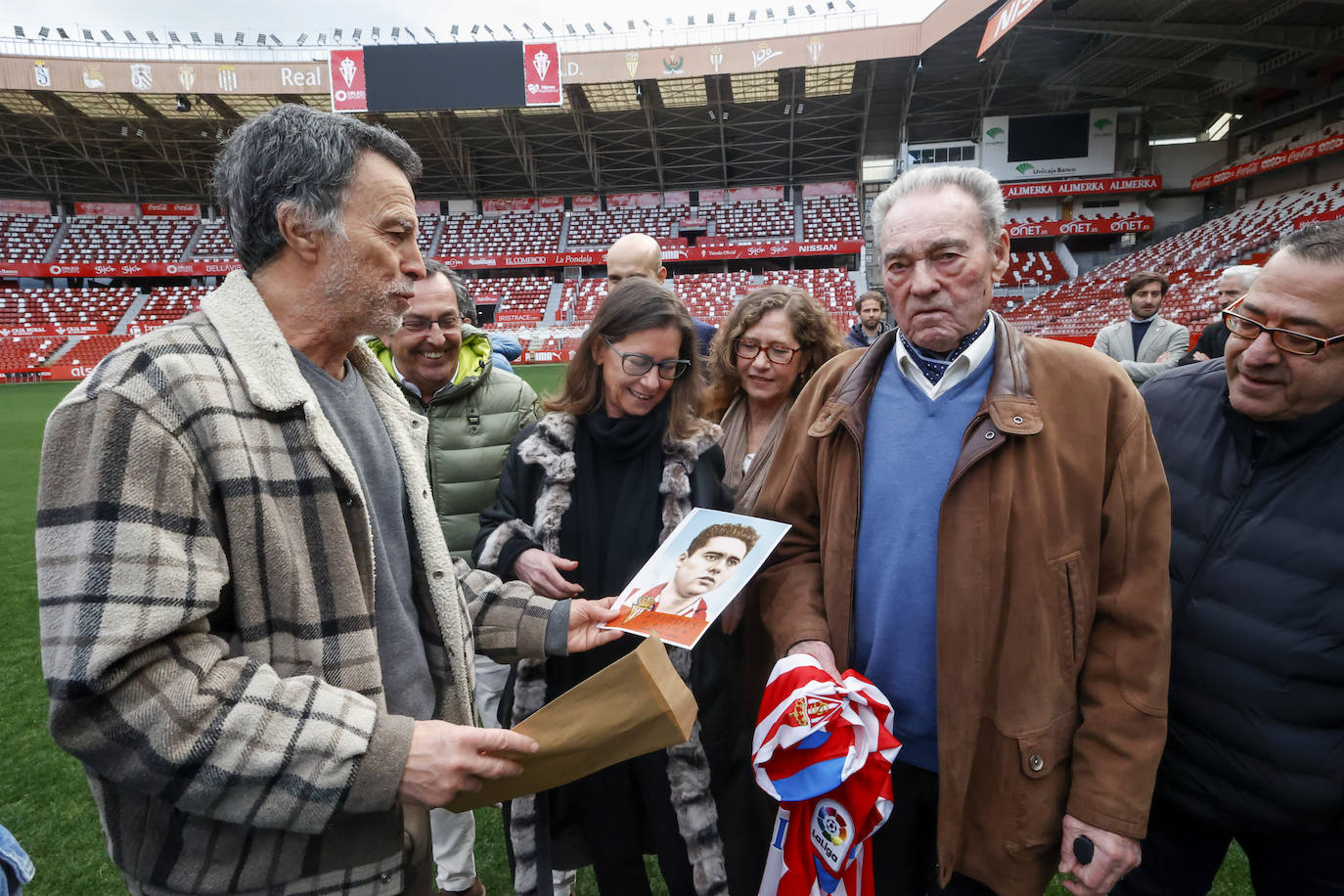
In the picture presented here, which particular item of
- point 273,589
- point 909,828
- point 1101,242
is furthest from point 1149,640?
point 1101,242

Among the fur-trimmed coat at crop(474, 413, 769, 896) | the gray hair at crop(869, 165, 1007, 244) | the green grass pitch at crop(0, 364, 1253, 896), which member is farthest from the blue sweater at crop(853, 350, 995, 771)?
the green grass pitch at crop(0, 364, 1253, 896)

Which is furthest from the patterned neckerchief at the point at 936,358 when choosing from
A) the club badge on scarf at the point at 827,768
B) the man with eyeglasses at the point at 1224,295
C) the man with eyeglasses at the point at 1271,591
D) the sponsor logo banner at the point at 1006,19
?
the sponsor logo banner at the point at 1006,19

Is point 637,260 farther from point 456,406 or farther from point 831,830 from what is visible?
point 831,830

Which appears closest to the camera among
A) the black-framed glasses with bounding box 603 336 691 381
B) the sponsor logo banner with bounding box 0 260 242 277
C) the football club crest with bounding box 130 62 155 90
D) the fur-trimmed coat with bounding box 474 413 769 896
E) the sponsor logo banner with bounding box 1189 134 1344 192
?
the fur-trimmed coat with bounding box 474 413 769 896

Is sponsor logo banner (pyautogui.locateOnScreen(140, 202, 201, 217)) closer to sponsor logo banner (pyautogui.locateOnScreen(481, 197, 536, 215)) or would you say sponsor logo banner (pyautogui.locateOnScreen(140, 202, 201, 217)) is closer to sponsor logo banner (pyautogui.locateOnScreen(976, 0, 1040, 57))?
sponsor logo banner (pyautogui.locateOnScreen(481, 197, 536, 215))

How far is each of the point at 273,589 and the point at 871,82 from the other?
30.9 meters

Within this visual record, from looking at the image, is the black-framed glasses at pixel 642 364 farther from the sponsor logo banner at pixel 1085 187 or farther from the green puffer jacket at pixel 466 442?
the sponsor logo banner at pixel 1085 187

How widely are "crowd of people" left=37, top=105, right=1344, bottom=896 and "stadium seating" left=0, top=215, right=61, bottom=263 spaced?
4796 cm

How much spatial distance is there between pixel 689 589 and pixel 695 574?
0.04 m

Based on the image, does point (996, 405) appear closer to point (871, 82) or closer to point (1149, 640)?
point (1149, 640)

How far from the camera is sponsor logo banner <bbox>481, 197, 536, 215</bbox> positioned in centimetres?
3875

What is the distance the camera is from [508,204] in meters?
38.9

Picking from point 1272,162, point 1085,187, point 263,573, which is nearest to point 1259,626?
point 263,573

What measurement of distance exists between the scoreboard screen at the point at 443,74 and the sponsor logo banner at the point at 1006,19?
54.0ft
